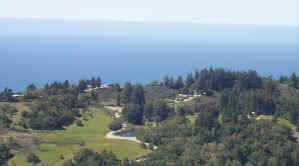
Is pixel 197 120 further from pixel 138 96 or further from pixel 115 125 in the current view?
pixel 138 96

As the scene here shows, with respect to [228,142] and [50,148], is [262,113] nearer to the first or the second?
[228,142]

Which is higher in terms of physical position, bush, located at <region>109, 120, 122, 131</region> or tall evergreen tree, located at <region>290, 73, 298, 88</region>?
tall evergreen tree, located at <region>290, 73, 298, 88</region>

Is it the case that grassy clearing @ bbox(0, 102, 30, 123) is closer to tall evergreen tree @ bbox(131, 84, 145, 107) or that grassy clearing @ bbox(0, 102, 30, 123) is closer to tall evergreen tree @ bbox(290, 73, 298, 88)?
tall evergreen tree @ bbox(131, 84, 145, 107)

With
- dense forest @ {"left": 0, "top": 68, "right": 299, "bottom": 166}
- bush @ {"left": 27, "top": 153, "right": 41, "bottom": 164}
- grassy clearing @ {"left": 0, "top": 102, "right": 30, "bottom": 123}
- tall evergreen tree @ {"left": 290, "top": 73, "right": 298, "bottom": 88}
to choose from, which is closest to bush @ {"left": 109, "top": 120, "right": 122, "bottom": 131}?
dense forest @ {"left": 0, "top": 68, "right": 299, "bottom": 166}

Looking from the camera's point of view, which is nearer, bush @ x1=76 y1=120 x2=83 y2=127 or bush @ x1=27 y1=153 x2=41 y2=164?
bush @ x1=27 y1=153 x2=41 y2=164

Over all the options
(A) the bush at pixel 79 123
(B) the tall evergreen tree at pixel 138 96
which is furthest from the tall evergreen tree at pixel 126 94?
(A) the bush at pixel 79 123

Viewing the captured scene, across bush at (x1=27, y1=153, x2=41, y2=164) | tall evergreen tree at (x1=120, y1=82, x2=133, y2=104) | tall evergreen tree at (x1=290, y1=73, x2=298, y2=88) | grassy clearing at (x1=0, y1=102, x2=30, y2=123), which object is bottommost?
bush at (x1=27, y1=153, x2=41, y2=164)

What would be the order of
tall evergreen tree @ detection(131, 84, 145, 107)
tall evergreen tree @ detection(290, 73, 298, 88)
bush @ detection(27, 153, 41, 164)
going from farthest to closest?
tall evergreen tree @ detection(290, 73, 298, 88)
tall evergreen tree @ detection(131, 84, 145, 107)
bush @ detection(27, 153, 41, 164)

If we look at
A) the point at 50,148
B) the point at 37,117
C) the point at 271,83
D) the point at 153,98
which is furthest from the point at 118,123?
the point at 271,83
